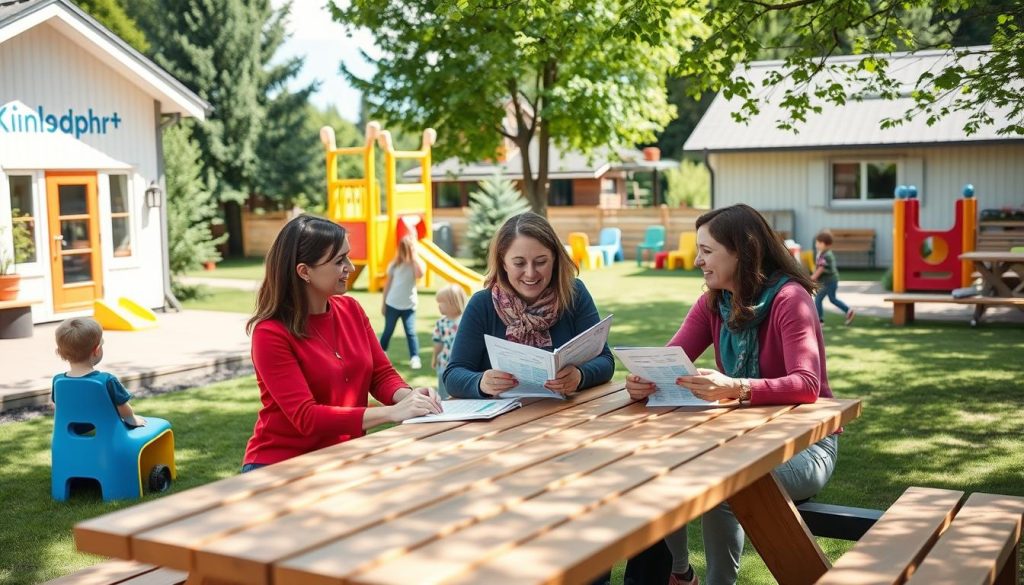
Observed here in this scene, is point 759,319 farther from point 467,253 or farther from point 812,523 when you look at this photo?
point 467,253

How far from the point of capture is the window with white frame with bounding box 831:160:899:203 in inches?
942

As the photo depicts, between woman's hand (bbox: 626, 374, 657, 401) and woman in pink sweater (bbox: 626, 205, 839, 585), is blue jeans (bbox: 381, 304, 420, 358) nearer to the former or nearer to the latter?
woman in pink sweater (bbox: 626, 205, 839, 585)

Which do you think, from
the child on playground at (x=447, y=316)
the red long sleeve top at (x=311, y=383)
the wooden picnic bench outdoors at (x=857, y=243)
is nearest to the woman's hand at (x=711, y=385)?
the red long sleeve top at (x=311, y=383)

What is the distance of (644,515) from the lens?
7.92 feet

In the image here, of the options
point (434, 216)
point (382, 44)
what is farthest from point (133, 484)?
point (434, 216)

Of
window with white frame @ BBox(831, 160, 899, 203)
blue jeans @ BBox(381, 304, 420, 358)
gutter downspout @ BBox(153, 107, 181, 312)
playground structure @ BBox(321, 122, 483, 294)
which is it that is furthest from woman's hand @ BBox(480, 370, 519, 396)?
window with white frame @ BBox(831, 160, 899, 203)

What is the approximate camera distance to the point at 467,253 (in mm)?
27266

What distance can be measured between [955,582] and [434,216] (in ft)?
99.9

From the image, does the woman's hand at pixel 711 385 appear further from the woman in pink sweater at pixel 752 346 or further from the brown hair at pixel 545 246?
the brown hair at pixel 545 246

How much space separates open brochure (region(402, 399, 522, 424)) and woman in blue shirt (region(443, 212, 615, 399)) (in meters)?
0.14

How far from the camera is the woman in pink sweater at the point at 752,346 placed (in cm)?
377

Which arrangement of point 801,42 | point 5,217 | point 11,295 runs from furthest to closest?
point 5,217 → point 11,295 → point 801,42

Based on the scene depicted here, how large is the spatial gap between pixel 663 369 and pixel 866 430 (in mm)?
4265

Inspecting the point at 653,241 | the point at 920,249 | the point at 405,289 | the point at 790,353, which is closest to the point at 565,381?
the point at 790,353
